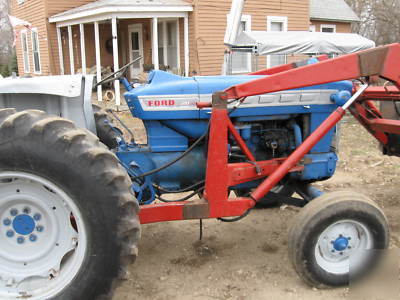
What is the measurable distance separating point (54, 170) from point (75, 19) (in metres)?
14.2

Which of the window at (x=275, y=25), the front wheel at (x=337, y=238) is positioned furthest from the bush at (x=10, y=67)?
the front wheel at (x=337, y=238)

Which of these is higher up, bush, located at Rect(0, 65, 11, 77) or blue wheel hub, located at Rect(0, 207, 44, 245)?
blue wheel hub, located at Rect(0, 207, 44, 245)

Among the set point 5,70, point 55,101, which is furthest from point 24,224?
point 5,70

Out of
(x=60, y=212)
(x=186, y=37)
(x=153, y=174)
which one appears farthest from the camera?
(x=186, y=37)

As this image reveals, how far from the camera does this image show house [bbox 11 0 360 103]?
1385cm

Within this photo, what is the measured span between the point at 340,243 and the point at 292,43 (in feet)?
37.9

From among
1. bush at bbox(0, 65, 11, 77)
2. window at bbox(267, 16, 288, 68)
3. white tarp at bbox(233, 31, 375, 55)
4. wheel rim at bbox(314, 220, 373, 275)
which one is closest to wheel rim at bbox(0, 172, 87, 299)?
wheel rim at bbox(314, 220, 373, 275)

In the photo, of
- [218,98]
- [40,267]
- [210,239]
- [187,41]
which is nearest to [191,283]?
[210,239]

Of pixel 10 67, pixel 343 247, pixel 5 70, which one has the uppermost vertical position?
pixel 343 247

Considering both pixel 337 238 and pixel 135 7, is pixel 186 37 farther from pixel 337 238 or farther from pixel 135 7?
pixel 337 238

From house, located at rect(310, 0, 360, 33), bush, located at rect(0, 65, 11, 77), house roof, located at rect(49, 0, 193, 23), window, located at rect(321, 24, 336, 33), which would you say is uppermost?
house roof, located at rect(49, 0, 193, 23)

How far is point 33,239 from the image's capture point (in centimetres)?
282

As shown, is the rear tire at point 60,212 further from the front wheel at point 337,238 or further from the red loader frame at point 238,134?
the front wheel at point 337,238

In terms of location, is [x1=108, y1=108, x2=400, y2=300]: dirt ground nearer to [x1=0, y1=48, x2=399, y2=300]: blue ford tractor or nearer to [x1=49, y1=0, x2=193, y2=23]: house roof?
[x1=0, y1=48, x2=399, y2=300]: blue ford tractor
